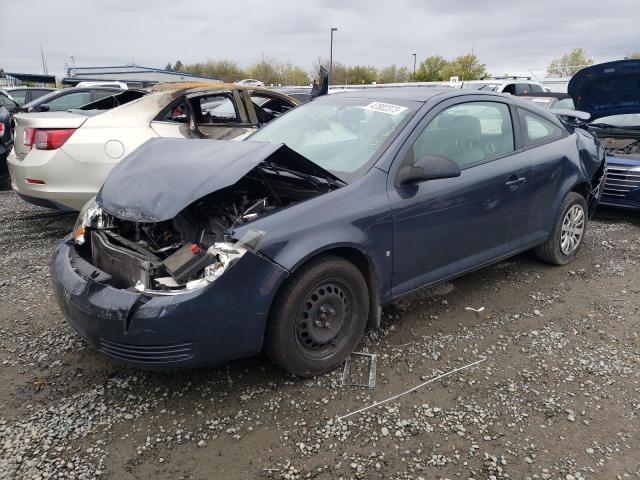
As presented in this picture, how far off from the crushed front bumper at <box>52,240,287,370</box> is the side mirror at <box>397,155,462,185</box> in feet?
3.36

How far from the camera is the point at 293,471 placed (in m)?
2.23

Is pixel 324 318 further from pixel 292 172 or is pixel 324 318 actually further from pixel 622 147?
pixel 622 147

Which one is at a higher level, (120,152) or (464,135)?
(464,135)

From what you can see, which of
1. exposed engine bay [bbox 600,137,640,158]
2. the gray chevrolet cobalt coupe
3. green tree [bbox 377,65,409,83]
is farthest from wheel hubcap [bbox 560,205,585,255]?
green tree [bbox 377,65,409,83]

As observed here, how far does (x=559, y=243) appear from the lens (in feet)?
14.6

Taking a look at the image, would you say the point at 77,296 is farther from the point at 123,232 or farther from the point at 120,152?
the point at 120,152

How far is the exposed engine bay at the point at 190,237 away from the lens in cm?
246

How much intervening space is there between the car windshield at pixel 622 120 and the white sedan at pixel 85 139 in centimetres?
558

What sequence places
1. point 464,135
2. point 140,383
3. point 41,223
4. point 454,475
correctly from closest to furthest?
1. point 454,475
2. point 140,383
3. point 464,135
4. point 41,223

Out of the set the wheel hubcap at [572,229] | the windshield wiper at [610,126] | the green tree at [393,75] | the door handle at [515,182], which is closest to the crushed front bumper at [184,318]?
the door handle at [515,182]

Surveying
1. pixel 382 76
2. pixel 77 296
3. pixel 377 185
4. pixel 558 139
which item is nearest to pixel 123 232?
pixel 77 296

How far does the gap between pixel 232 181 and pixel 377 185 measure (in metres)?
0.91

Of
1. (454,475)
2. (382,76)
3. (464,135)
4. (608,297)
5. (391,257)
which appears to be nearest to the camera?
(454,475)

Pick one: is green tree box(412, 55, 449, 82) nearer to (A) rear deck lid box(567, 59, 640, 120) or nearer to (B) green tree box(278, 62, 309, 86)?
(B) green tree box(278, 62, 309, 86)
